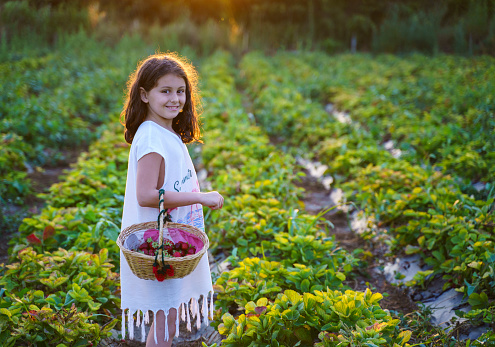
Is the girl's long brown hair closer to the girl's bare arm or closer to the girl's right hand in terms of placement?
the girl's bare arm

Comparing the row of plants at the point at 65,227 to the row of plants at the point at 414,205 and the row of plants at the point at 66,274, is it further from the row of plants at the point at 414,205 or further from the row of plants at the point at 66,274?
the row of plants at the point at 414,205

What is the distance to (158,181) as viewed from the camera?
1.78 metres

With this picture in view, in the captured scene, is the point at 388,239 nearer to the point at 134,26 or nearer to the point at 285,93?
the point at 285,93

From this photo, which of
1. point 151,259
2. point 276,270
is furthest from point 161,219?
point 276,270

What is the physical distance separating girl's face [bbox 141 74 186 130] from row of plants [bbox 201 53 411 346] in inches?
42.0

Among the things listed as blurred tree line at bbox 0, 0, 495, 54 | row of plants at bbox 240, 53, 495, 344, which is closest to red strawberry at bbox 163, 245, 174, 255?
row of plants at bbox 240, 53, 495, 344

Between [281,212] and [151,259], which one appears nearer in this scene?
[151,259]

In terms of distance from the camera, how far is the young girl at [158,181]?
1672mm

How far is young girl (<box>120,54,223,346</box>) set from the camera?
5.49 feet

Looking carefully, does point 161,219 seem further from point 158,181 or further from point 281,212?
point 281,212

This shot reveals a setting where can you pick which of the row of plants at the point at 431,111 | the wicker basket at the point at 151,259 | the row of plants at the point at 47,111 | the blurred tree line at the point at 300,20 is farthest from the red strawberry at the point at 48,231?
the blurred tree line at the point at 300,20

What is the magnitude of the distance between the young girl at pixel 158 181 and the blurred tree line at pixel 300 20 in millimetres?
10903

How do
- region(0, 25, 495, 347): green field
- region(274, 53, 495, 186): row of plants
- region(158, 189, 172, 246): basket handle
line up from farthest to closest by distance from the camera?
region(274, 53, 495, 186): row of plants → region(0, 25, 495, 347): green field → region(158, 189, 172, 246): basket handle

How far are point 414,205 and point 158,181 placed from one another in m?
2.43
